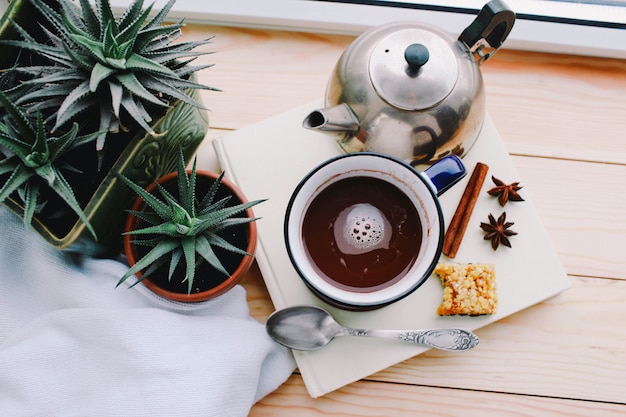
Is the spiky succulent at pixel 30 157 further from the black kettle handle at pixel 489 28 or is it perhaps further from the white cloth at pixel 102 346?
the black kettle handle at pixel 489 28

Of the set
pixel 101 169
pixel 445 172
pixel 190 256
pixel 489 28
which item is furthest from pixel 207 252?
pixel 489 28

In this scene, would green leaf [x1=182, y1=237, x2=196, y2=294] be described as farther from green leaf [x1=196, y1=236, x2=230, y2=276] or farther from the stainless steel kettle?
the stainless steel kettle

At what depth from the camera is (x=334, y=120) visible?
0.61 meters

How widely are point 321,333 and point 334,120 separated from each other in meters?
0.26

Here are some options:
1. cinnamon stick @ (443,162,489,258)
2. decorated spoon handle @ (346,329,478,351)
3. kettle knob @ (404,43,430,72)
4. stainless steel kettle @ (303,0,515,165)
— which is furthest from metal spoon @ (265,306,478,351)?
kettle knob @ (404,43,430,72)

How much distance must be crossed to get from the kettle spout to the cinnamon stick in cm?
18

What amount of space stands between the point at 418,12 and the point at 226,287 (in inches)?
18.4

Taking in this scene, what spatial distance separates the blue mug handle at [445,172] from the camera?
0.62m

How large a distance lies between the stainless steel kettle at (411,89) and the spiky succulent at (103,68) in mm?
160

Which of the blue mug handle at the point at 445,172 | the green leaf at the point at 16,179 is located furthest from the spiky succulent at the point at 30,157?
the blue mug handle at the point at 445,172

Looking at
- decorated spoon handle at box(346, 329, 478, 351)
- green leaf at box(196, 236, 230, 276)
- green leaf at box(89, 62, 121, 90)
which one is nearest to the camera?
green leaf at box(89, 62, 121, 90)

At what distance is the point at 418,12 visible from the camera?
805 millimetres

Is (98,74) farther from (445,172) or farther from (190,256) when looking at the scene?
(445,172)

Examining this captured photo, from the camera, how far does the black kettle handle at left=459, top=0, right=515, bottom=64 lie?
22.9 inches
